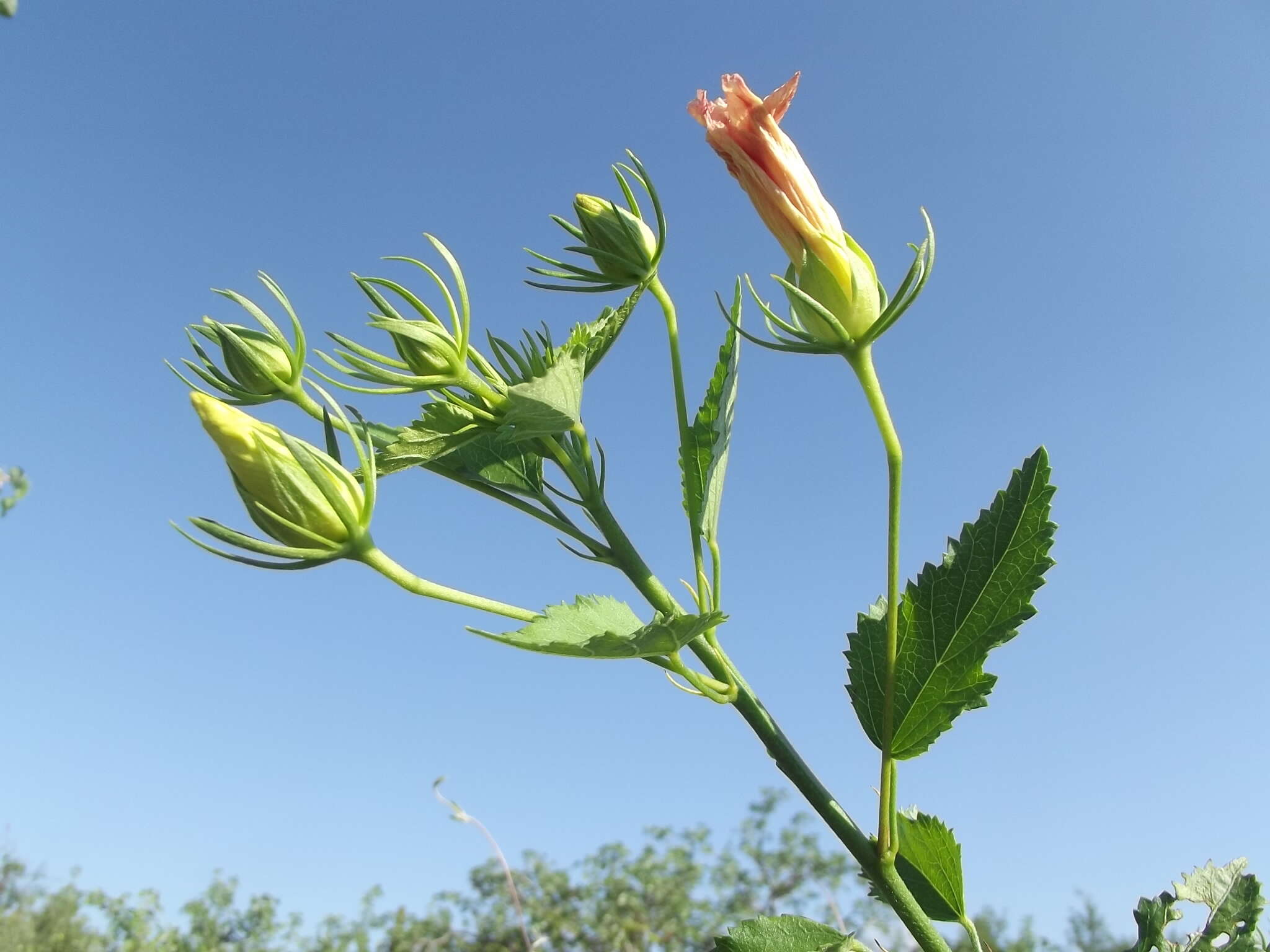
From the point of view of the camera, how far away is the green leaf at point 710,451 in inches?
41.0

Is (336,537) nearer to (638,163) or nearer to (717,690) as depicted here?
(717,690)

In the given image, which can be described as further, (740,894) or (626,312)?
(740,894)

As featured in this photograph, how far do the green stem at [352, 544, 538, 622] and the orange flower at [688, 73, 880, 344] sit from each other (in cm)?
42

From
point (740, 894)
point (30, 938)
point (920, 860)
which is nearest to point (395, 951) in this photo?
point (740, 894)

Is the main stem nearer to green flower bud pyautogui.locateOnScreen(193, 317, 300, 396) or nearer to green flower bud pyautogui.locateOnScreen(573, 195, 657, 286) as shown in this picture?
green flower bud pyautogui.locateOnScreen(573, 195, 657, 286)

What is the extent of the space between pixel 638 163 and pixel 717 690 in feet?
2.09

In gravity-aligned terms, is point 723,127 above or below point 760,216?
above

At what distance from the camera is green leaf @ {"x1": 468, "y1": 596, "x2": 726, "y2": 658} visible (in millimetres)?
782

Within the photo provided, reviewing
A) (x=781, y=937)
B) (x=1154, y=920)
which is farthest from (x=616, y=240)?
(x=1154, y=920)

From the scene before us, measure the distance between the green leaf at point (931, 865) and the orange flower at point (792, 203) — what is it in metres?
0.52

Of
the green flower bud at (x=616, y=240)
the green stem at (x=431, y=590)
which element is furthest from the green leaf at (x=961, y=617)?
the green flower bud at (x=616, y=240)

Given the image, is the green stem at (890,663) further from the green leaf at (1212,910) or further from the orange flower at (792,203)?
the green leaf at (1212,910)

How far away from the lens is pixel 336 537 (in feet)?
3.05

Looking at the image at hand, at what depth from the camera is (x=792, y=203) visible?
1.06 m
